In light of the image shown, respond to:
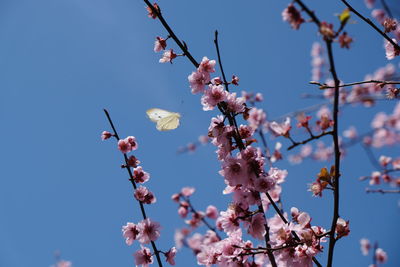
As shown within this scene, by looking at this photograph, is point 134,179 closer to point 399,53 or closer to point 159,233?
point 159,233

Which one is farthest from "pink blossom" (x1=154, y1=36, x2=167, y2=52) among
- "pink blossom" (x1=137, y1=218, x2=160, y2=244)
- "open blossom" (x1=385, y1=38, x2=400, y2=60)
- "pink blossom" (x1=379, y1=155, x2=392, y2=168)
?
"pink blossom" (x1=379, y1=155, x2=392, y2=168)

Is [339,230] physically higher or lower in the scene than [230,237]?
lower

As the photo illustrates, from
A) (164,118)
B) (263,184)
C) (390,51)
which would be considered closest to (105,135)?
(164,118)

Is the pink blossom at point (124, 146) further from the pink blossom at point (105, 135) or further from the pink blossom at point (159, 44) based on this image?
the pink blossom at point (159, 44)

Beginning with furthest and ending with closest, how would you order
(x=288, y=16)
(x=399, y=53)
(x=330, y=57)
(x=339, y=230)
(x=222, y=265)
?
(x=399, y=53)
(x=222, y=265)
(x=339, y=230)
(x=288, y=16)
(x=330, y=57)

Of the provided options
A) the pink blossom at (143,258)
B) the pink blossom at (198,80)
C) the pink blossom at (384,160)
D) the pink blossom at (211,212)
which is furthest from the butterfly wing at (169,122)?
the pink blossom at (384,160)

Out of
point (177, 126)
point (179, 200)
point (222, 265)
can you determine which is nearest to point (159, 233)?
point (222, 265)

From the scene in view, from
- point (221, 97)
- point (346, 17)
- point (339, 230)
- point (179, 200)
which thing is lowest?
point (339, 230)
